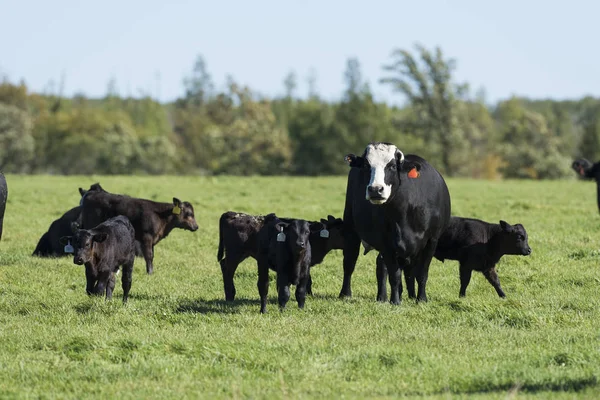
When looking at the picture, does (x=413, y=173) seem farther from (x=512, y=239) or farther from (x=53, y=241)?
(x=53, y=241)

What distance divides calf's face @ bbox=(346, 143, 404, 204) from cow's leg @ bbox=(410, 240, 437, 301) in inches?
47.5

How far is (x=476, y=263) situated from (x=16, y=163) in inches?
3232

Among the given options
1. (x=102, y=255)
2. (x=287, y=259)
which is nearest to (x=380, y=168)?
(x=287, y=259)

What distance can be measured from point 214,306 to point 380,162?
2.92m

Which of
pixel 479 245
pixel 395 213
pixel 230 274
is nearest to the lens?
pixel 395 213

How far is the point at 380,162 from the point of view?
1251 centimetres

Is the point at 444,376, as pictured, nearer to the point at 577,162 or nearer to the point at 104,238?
the point at 104,238

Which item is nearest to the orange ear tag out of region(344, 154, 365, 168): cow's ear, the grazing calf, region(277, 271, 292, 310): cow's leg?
region(344, 154, 365, 168): cow's ear

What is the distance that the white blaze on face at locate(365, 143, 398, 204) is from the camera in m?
12.1

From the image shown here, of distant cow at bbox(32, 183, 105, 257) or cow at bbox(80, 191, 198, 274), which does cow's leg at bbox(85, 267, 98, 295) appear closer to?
cow at bbox(80, 191, 198, 274)

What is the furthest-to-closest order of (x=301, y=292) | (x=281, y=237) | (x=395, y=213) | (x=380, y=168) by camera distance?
(x=395, y=213), (x=380, y=168), (x=301, y=292), (x=281, y=237)

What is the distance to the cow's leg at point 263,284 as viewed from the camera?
12.0 meters

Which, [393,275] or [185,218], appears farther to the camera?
[185,218]

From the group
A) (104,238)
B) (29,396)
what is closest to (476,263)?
(104,238)
